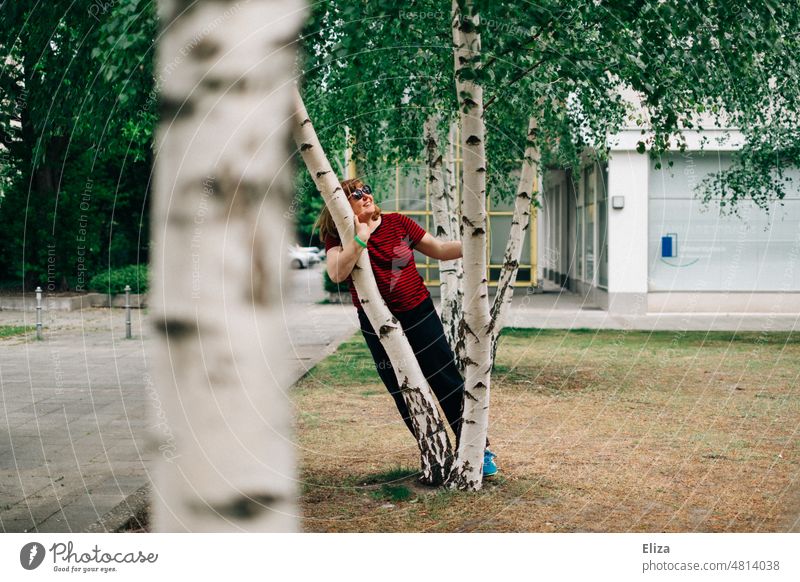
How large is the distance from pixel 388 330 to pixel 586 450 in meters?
2.41

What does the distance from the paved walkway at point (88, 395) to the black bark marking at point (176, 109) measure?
50 centimetres

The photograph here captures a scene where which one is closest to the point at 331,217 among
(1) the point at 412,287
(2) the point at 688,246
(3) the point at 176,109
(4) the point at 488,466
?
(1) the point at 412,287

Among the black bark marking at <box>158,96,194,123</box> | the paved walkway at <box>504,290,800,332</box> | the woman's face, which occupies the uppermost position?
the black bark marking at <box>158,96,194,123</box>

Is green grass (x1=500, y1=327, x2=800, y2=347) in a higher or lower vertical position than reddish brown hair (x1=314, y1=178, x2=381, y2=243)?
lower

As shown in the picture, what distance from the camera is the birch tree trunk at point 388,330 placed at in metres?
4.68

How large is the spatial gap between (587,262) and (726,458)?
61.9 ft

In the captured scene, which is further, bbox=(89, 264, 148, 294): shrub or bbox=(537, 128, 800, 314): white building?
bbox=(89, 264, 148, 294): shrub

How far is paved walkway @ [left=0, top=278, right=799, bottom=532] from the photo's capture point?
217 inches

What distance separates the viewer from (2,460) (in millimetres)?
6645

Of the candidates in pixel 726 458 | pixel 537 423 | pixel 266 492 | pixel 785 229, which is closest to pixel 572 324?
pixel 785 229

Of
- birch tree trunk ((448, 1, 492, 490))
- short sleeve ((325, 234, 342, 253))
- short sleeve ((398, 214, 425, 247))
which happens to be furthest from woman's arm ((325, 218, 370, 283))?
birch tree trunk ((448, 1, 492, 490))

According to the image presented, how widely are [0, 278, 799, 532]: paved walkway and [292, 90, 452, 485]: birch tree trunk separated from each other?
0.74m

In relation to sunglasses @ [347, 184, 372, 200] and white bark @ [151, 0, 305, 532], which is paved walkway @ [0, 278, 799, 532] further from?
sunglasses @ [347, 184, 372, 200]

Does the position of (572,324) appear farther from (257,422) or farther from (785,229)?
(257,422)
